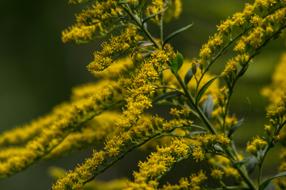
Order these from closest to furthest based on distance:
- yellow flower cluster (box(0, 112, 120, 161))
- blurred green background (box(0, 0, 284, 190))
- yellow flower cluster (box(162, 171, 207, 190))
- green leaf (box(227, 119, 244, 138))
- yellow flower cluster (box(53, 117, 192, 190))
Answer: yellow flower cluster (box(162, 171, 207, 190)) → yellow flower cluster (box(53, 117, 192, 190)) → green leaf (box(227, 119, 244, 138)) → yellow flower cluster (box(0, 112, 120, 161)) → blurred green background (box(0, 0, 284, 190))

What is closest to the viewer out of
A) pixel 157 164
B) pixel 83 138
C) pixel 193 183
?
pixel 157 164

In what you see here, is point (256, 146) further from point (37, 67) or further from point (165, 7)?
point (37, 67)

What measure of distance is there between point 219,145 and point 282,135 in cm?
43

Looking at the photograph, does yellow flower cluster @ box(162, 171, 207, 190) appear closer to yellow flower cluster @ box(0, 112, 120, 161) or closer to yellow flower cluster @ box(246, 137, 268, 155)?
yellow flower cluster @ box(246, 137, 268, 155)

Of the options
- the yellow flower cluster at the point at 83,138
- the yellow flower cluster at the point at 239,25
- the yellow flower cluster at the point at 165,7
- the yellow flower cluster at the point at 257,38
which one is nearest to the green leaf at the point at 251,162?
the yellow flower cluster at the point at 257,38

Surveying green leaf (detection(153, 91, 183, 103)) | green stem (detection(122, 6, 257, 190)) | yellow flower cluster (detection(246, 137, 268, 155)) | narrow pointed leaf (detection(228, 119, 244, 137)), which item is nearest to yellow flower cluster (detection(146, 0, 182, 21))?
green stem (detection(122, 6, 257, 190))

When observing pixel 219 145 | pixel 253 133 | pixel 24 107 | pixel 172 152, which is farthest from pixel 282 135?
pixel 24 107

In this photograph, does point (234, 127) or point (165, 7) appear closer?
point (234, 127)

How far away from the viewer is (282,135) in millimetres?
4066

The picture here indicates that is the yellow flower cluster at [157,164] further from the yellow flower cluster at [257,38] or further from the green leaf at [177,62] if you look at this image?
the yellow flower cluster at [257,38]

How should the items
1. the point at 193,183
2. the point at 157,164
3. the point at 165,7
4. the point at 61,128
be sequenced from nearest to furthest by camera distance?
the point at 157,164
the point at 193,183
the point at 165,7
the point at 61,128

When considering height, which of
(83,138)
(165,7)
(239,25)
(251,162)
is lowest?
(251,162)

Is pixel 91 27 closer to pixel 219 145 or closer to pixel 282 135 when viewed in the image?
pixel 219 145

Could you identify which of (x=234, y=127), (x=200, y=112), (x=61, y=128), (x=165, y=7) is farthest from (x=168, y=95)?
(x=61, y=128)
